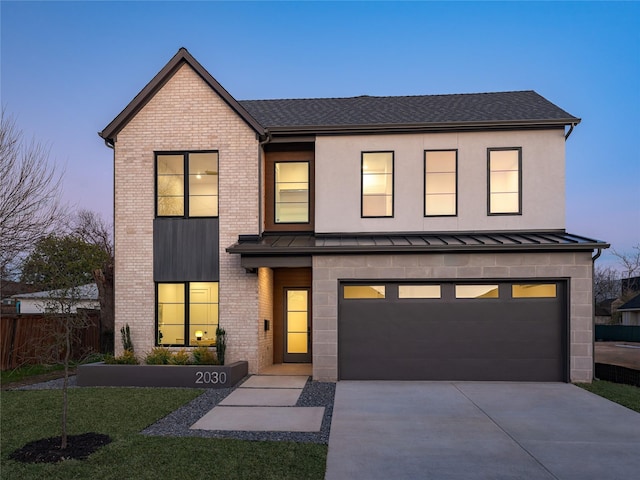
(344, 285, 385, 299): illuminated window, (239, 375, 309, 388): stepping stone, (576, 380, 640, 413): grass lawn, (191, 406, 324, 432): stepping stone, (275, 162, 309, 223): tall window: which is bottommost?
(239, 375, 309, 388): stepping stone

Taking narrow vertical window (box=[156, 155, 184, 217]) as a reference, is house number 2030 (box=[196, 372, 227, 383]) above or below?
below

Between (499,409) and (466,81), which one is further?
(466,81)

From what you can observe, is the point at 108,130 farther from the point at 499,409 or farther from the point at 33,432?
the point at 499,409

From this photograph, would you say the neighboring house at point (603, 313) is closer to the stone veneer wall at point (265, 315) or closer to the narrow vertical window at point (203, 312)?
the stone veneer wall at point (265, 315)

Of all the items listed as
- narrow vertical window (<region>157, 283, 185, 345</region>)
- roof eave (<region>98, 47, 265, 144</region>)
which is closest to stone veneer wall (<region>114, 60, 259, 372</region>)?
roof eave (<region>98, 47, 265, 144</region>)

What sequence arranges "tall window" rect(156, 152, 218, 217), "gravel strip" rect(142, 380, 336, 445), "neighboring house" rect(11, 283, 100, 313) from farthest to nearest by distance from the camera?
"tall window" rect(156, 152, 218, 217) → "neighboring house" rect(11, 283, 100, 313) → "gravel strip" rect(142, 380, 336, 445)

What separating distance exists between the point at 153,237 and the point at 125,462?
834 centimetres

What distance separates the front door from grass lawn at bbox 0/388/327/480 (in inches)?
248

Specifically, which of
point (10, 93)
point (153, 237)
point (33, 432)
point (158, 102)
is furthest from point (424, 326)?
point (10, 93)

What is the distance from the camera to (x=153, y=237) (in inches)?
531

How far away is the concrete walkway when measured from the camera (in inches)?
308

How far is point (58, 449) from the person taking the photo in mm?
6391

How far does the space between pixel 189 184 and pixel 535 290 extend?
961cm

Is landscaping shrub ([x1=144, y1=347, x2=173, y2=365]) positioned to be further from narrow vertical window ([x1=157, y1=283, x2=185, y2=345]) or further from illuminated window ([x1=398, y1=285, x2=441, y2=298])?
illuminated window ([x1=398, y1=285, x2=441, y2=298])
